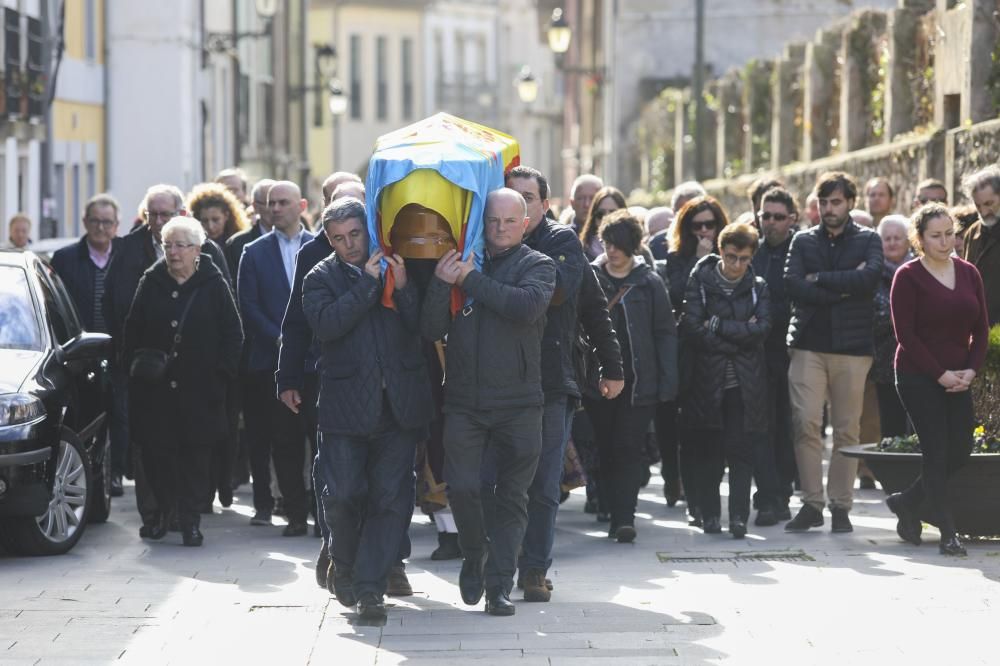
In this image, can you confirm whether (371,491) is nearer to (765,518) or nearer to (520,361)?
(520,361)

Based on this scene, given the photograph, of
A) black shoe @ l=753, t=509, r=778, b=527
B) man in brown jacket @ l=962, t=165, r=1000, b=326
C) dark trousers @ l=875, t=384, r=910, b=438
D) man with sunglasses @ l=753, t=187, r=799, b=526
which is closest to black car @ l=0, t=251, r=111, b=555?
black shoe @ l=753, t=509, r=778, b=527

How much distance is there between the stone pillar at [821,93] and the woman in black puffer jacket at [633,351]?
40.9 ft

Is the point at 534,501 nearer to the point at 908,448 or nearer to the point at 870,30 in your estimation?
the point at 908,448

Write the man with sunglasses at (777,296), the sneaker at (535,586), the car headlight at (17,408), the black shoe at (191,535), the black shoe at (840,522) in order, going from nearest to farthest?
the sneaker at (535,586)
the car headlight at (17,408)
the black shoe at (191,535)
the black shoe at (840,522)
the man with sunglasses at (777,296)

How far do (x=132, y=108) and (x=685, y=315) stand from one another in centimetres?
2273

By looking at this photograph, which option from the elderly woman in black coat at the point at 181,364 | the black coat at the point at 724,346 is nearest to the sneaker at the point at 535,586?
the black coat at the point at 724,346

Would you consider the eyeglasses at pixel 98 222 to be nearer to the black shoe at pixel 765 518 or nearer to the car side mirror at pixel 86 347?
the car side mirror at pixel 86 347

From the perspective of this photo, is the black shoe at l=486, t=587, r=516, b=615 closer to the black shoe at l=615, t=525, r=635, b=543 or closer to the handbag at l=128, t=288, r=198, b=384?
the black shoe at l=615, t=525, r=635, b=543

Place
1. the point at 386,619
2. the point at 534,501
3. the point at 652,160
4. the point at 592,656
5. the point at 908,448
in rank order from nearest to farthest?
the point at 592,656, the point at 386,619, the point at 534,501, the point at 908,448, the point at 652,160

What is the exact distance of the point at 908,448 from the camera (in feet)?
39.2

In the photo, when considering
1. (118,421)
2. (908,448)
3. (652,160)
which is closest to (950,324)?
(908,448)

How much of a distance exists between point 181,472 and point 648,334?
2.67m

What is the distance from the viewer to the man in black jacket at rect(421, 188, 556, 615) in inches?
356

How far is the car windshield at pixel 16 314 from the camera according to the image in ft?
39.0
